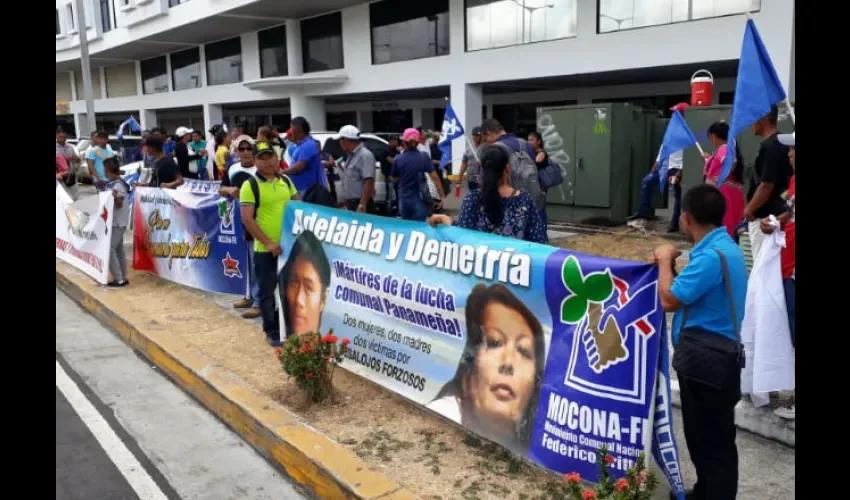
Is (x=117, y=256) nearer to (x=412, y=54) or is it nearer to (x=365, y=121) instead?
(x=412, y=54)

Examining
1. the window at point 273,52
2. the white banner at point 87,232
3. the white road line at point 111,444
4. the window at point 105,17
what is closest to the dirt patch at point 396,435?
the white road line at point 111,444

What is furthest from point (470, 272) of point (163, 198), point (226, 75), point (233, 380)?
point (226, 75)

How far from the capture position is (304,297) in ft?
18.8

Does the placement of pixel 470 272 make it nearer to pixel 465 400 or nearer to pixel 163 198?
pixel 465 400

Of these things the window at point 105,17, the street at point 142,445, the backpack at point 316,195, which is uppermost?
the window at point 105,17

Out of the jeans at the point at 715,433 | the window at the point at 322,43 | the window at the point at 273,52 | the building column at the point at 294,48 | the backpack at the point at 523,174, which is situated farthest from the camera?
the window at the point at 273,52

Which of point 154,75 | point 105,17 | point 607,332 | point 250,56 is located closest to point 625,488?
point 607,332

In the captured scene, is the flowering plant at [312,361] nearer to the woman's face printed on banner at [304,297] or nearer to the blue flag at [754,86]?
the woman's face printed on banner at [304,297]

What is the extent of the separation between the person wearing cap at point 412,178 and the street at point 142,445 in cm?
380

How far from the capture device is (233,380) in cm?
526

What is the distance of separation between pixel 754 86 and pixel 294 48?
23.2 meters

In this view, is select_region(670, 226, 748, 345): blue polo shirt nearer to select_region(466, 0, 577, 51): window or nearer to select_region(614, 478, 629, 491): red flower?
select_region(614, 478, 629, 491): red flower

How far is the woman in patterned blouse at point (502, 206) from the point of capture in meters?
4.54
